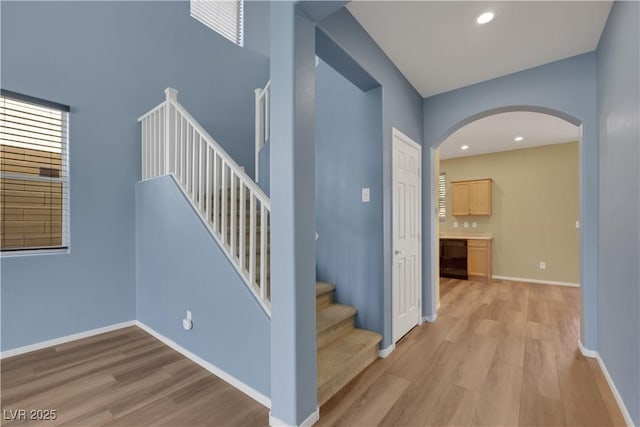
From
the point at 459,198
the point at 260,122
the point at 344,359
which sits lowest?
the point at 344,359

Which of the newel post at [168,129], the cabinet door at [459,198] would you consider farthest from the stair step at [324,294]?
the cabinet door at [459,198]

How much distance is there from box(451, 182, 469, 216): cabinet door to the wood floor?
3.60m

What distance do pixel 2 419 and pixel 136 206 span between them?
218 centimetres

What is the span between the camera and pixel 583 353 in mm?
2609

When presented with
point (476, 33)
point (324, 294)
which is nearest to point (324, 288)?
point (324, 294)

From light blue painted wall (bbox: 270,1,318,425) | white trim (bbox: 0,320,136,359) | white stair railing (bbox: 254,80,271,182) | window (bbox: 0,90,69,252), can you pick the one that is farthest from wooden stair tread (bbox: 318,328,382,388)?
window (bbox: 0,90,69,252)

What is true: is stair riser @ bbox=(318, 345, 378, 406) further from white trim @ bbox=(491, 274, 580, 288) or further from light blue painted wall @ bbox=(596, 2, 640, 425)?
white trim @ bbox=(491, 274, 580, 288)

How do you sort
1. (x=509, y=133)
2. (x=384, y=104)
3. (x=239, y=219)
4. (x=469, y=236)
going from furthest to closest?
(x=469, y=236) → (x=509, y=133) → (x=384, y=104) → (x=239, y=219)

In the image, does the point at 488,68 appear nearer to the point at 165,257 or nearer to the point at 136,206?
the point at 165,257

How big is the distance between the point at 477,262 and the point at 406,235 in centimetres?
374

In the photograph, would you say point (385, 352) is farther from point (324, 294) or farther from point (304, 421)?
point (304, 421)

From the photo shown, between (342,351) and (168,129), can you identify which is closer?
(342,351)

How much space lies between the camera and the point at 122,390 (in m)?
2.07

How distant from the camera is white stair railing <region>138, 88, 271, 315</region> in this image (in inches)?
79.4
